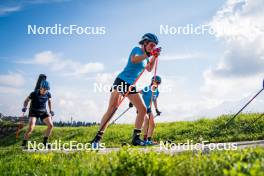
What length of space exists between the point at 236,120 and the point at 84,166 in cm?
1155

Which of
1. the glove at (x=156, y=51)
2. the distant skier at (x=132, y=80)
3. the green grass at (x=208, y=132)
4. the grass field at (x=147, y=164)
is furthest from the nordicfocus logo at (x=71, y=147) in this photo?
the glove at (x=156, y=51)

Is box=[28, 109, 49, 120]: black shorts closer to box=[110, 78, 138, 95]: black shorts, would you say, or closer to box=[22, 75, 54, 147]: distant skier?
box=[22, 75, 54, 147]: distant skier

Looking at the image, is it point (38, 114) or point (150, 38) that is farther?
point (38, 114)

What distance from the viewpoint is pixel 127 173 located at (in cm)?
533

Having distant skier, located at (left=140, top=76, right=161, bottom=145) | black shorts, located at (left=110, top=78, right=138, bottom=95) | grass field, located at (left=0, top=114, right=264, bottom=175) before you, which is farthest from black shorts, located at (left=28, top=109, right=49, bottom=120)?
grass field, located at (left=0, top=114, right=264, bottom=175)

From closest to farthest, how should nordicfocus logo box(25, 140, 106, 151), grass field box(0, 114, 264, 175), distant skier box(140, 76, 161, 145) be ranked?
grass field box(0, 114, 264, 175) < nordicfocus logo box(25, 140, 106, 151) < distant skier box(140, 76, 161, 145)

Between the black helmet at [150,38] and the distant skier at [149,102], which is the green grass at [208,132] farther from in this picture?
the black helmet at [150,38]

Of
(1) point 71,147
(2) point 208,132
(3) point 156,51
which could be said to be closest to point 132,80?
(3) point 156,51

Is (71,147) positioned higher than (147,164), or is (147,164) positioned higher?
(71,147)

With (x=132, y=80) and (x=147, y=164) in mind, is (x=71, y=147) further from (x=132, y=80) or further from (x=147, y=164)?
(x=147, y=164)

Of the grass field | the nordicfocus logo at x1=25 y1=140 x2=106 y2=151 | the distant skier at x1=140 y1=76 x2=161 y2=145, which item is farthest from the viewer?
→ the distant skier at x1=140 y1=76 x2=161 y2=145

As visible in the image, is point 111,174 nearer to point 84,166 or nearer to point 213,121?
point 84,166

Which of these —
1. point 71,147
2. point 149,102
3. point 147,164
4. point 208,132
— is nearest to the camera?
point 147,164

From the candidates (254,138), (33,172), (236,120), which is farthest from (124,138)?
→ (33,172)
